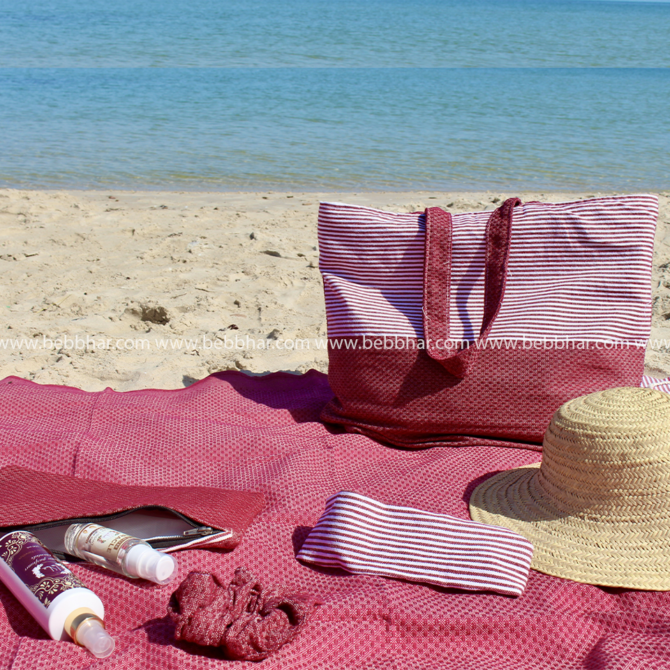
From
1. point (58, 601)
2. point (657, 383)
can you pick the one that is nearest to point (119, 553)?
point (58, 601)

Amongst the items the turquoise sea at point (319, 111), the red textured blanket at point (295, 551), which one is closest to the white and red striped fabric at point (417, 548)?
the red textured blanket at point (295, 551)

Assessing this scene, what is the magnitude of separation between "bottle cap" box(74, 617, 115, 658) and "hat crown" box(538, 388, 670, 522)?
105 centimetres

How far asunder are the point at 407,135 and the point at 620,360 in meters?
8.49

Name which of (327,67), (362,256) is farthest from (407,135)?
(327,67)

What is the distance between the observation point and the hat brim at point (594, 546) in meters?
1.57

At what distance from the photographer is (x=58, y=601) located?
1334mm

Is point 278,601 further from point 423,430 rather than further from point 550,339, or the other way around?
point 550,339

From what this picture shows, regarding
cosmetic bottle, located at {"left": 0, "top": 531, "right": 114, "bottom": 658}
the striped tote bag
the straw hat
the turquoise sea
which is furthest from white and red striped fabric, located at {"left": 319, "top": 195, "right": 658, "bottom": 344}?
the turquoise sea

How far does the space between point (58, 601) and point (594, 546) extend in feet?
3.81

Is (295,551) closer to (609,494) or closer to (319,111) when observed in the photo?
(609,494)

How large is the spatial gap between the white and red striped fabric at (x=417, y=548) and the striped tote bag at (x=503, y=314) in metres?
0.63

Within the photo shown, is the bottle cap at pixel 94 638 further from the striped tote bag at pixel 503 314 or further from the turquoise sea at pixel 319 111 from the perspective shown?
the turquoise sea at pixel 319 111

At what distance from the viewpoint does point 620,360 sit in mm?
2215

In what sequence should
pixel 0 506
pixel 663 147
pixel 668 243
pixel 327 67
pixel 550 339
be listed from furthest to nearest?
pixel 327 67 < pixel 663 147 < pixel 668 243 < pixel 550 339 < pixel 0 506
